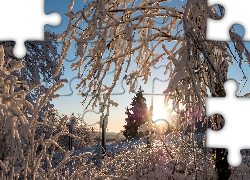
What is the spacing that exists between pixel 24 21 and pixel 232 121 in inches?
94.1

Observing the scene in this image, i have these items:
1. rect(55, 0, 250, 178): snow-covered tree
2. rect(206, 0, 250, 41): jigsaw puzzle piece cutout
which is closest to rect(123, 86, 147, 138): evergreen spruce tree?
rect(55, 0, 250, 178): snow-covered tree

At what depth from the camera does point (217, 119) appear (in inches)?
162

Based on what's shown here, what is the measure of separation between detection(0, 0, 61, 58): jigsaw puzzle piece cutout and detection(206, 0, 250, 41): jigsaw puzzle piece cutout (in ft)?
5.40

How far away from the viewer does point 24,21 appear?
8.00 ft

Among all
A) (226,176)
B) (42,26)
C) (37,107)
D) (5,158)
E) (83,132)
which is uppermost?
(42,26)

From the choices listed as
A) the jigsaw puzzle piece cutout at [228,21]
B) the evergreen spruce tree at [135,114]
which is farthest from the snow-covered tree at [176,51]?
the evergreen spruce tree at [135,114]

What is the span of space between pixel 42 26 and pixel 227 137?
2292mm

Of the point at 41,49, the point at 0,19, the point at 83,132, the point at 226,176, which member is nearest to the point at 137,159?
the point at 226,176

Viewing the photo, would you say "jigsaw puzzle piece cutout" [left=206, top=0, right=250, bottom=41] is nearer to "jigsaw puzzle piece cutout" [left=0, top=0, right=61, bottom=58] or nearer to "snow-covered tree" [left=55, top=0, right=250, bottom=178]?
"snow-covered tree" [left=55, top=0, right=250, bottom=178]

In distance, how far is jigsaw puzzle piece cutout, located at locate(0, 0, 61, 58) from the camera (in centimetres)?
244

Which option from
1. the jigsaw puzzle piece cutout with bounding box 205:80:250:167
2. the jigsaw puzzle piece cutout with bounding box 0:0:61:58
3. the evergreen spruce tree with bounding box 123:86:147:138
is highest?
the jigsaw puzzle piece cutout with bounding box 0:0:61:58

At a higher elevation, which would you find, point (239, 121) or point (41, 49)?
point (41, 49)

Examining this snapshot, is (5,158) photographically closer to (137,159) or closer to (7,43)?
(137,159)

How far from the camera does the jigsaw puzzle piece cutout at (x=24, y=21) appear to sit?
244cm
